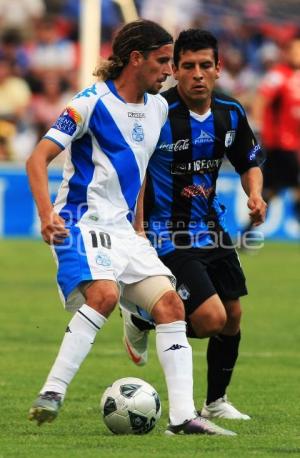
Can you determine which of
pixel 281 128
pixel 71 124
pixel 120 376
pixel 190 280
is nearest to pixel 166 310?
pixel 190 280

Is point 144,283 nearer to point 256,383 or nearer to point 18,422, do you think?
point 18,422

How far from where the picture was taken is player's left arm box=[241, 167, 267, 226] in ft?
23.4

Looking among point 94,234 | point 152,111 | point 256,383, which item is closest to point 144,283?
point 94,234

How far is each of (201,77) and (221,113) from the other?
360 mm

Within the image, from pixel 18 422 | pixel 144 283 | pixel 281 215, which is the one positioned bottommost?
pixel 281 215

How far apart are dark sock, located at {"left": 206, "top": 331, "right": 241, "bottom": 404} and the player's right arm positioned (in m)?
1.68

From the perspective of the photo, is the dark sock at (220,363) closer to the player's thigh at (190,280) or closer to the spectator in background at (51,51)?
the player's thigh at (190,280)

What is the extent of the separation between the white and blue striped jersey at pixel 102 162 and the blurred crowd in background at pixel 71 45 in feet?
46.9

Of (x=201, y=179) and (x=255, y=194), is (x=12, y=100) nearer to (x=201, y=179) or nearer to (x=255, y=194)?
(x=201, y=179)

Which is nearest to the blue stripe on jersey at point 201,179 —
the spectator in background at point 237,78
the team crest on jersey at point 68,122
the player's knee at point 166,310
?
the player's knee at point 166,310

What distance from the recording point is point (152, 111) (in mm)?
7031

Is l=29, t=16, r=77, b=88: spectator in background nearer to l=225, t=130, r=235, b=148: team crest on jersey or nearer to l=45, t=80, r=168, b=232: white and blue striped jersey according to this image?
l=225, t=130, r=235, b=148: team crest on jersey

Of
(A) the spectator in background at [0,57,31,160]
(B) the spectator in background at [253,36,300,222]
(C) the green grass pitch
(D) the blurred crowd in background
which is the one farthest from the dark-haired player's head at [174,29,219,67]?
(A) the spectator in background at [0,57,31,160]

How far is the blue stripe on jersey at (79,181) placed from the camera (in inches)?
265
